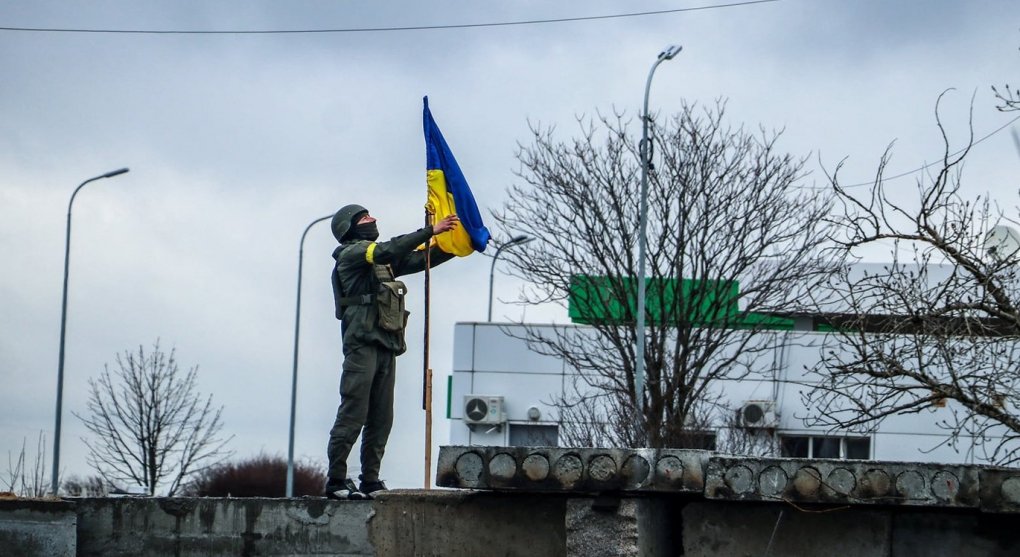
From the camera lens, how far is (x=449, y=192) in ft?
36.4

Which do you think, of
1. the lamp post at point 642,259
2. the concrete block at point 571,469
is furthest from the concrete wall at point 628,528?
the lamp post at point 642,259

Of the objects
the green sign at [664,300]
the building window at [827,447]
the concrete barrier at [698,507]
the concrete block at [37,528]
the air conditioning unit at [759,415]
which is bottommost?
the concrete block at [37,528]

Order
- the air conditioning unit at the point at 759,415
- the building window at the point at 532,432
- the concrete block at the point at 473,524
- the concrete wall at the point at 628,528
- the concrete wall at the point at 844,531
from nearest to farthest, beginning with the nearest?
the concrete wall at the point at 628,528
the concrete wall at the point at 844,531
the concrete block at the point at 473,524
the air conditioning unit at the point at 759,415
the building window at the point at 532,432

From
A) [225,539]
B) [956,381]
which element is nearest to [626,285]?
[956,381]

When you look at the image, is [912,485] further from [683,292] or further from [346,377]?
[683,292]

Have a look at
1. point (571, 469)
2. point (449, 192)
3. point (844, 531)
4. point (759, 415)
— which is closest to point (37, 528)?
point (449, 192)

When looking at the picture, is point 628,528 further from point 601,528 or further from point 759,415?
point 759,415

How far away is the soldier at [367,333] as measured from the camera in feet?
33.1

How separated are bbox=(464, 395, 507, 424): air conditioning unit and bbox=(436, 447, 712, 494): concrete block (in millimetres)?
27144

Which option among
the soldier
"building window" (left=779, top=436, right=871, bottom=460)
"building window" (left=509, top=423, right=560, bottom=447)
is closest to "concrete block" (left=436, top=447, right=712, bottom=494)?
the soldier

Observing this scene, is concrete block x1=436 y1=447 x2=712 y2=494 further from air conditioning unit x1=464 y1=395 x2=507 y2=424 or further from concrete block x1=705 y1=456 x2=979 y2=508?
air conditioning unit x1=464 y1=395 x2=507 y2=424

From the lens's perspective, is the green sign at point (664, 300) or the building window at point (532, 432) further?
the building window at point (532, 432)

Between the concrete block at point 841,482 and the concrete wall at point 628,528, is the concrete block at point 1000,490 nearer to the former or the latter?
the concrete block at point 841,482

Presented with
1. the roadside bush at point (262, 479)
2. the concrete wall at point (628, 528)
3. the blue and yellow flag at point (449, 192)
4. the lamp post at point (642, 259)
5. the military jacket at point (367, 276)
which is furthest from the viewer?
the roadside bush at point (262, 479)
